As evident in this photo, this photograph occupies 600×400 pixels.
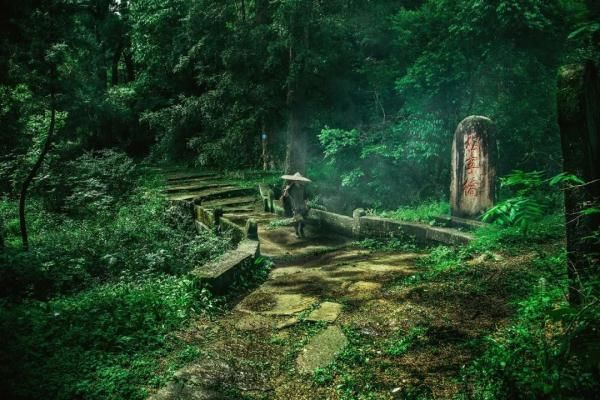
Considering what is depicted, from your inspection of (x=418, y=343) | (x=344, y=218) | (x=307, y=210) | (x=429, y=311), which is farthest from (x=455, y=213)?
(x=418, y=343)

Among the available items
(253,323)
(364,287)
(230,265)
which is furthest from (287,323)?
(230,265)

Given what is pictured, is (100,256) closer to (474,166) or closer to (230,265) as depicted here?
(230,265)

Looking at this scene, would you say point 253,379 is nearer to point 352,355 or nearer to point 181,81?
point 352,355

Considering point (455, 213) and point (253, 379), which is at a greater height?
point (455, 213)

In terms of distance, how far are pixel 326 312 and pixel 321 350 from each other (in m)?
1.03

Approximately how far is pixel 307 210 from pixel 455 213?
373 centimetres

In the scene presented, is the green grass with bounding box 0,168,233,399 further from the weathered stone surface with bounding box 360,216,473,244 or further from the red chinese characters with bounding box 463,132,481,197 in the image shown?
the red chinese characters with bounding box 463,132,481,197

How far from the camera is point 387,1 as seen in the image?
14.5 m

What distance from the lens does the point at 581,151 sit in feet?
11.4

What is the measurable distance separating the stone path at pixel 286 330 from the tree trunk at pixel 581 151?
222 centimetres

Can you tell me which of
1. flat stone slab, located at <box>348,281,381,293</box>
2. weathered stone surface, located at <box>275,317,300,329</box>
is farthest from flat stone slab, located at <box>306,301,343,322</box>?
flat stone slab, located at <box>348,281,381,293</box>

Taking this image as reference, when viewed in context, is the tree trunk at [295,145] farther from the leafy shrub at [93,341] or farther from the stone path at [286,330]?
the leafy shrub at [93,341]

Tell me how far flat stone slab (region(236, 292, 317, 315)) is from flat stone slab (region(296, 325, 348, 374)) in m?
0.96

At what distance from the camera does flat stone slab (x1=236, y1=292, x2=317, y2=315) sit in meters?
5.79
